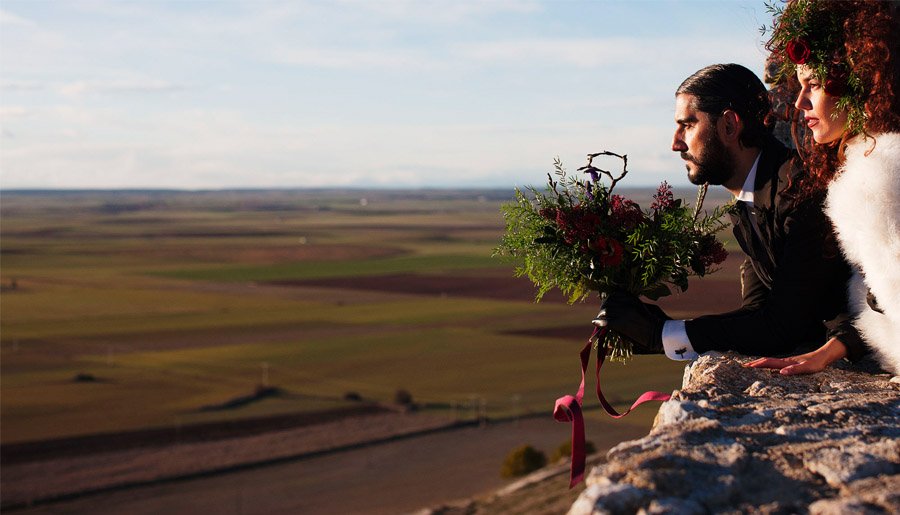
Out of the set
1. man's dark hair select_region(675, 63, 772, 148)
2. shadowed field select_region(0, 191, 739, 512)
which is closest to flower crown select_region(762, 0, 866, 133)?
man's dark hair select_region(675, 63, 772, 148)

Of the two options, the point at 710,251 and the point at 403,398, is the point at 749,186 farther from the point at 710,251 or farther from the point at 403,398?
the point at 403,398

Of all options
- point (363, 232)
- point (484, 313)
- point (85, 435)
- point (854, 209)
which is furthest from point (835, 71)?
point (363, 232)

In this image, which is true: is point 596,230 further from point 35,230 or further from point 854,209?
point 35,230

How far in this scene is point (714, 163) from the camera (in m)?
4.93

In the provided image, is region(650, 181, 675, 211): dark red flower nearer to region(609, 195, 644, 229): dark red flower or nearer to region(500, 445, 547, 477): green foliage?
region(609, 195, 644, 229): dark red flower

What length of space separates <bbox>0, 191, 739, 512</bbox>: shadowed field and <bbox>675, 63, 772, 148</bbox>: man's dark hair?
117ft

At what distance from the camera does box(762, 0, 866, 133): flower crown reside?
4188 millimetres

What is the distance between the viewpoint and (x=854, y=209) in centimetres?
385


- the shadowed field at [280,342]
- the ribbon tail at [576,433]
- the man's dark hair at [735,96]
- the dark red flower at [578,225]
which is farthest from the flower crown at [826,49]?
the shadowed field at [280,342]

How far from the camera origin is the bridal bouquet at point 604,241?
473 cm

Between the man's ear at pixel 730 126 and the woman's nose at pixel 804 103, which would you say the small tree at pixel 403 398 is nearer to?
the man's ear at pixel 730 126

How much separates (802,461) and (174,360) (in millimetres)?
62161

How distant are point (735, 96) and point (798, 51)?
0.55 metres

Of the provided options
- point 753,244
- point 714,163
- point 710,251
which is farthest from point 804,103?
point 710,251
